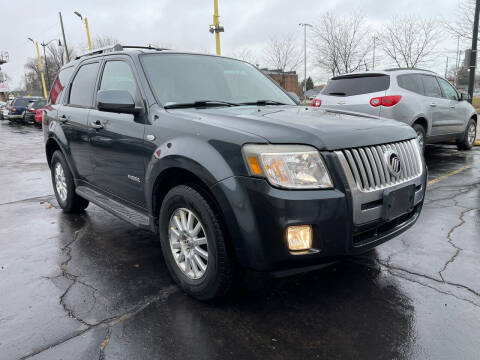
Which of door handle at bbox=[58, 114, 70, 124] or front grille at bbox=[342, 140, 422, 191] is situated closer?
front grille at bbox=[342, 140, 422, 191]

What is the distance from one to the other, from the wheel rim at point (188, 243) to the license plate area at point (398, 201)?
1201mm

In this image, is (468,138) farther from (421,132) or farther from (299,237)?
(299,237)

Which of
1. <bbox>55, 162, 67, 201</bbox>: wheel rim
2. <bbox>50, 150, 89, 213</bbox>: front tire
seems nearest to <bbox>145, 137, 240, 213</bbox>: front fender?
<bbox>50, 150, 89, 213</bbox>: front tire

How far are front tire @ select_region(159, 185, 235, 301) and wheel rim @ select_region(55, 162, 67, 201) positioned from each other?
102 inches

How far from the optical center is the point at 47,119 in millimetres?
5176

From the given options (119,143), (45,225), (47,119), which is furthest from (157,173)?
(47,119)

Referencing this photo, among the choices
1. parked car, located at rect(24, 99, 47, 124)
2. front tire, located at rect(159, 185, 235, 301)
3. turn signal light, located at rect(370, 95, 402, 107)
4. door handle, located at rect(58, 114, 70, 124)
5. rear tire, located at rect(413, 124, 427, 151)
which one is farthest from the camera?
parked car, located at rect(24, 99, 47, 124)

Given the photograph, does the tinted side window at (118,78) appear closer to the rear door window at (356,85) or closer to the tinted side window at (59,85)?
the tinted side window at (59,85)

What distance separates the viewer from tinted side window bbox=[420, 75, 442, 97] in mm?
7996

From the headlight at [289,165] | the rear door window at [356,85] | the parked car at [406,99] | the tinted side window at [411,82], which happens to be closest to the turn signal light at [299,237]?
the headlight at [289,165]

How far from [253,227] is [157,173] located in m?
0.98

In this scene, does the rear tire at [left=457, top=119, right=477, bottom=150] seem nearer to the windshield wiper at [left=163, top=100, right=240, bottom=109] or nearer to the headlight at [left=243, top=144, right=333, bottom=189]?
the windshield wiper at [left=163, top=100, right=240, bottom=109]

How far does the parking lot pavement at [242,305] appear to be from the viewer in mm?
2314

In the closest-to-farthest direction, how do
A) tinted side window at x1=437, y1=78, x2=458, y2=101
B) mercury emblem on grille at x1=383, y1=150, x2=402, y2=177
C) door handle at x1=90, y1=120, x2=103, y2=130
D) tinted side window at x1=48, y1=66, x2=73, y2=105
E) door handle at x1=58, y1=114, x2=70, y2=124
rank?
mercury emblem on grille at x1=383, y1=150, x2=402, y2=177 → door handle at x1=90, y1=120, x2=103, y2=130 → door handle at x1=58, y1=114, x2=70, y2=124 → tinted side window at x1=48, y1=66, x2=73, y2=105 → tinted side window at x1=437, y1=78, x2=458, y2=101
